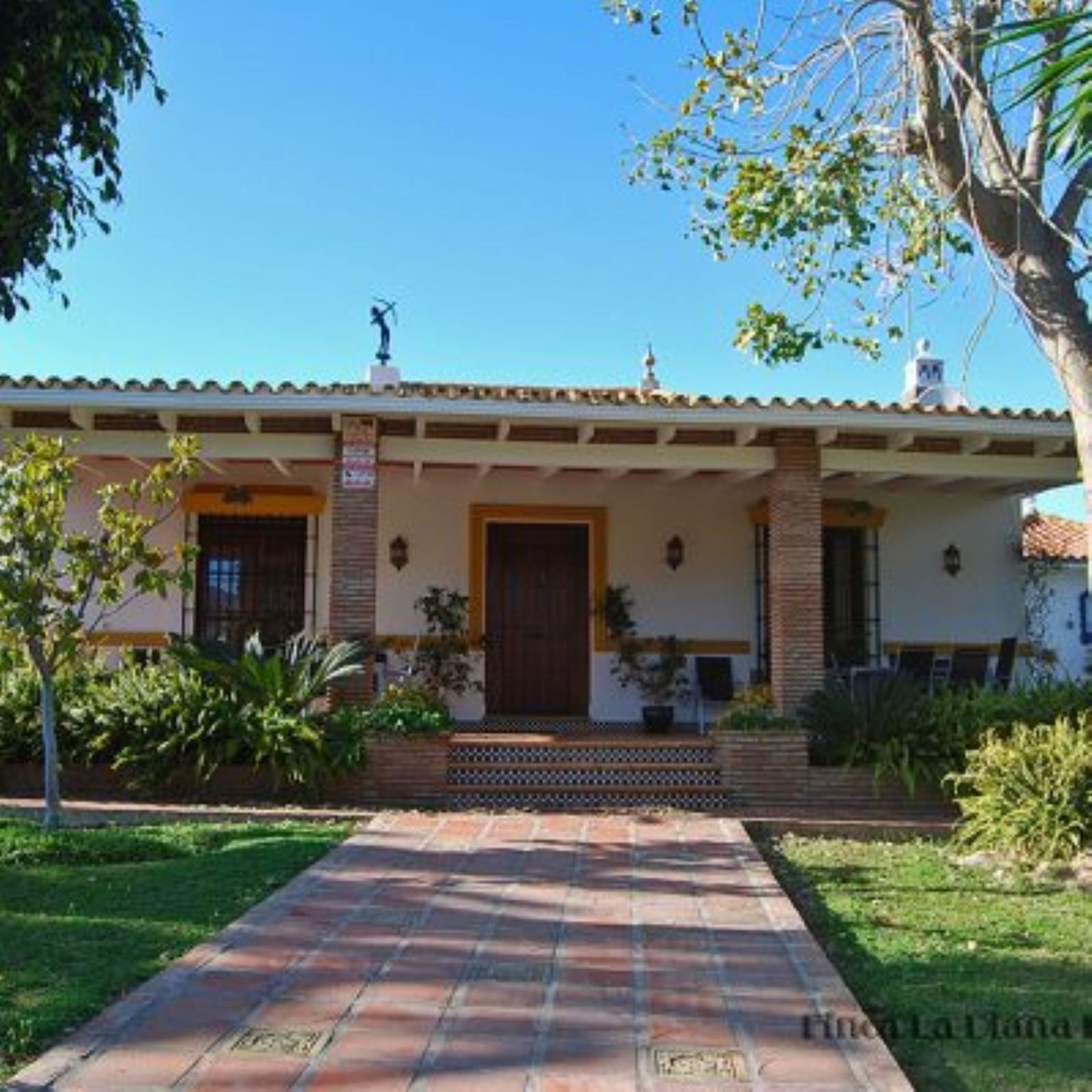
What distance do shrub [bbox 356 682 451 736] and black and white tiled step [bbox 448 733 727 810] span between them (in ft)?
1.17

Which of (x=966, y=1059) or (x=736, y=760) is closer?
(x=966, y=1059)

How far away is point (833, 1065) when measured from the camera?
389 cm

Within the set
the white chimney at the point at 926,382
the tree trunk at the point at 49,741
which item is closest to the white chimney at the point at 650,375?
the white chimney at the point at 926,382

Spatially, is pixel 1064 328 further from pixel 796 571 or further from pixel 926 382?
pixel 926 382

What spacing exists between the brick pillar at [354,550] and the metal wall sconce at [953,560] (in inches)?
263

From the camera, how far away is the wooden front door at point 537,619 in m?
13.6

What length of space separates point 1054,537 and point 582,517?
28.1 ft

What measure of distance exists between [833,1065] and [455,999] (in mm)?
1400

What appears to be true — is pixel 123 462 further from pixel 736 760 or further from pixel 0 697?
pixel 736 760

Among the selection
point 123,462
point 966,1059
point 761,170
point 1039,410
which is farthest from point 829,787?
point 123,462

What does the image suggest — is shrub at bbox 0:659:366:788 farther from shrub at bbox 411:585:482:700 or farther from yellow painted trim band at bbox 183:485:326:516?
yellow painted trim band at bbox 183:485:326:516

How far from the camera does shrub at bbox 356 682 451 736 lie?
33.9 ft

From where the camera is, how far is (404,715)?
10430 millimetres

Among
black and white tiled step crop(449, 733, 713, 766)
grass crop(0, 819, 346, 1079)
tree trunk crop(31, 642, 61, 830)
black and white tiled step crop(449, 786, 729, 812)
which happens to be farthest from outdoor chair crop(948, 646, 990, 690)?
tree trunk crop(31, 642, 61, 830)
